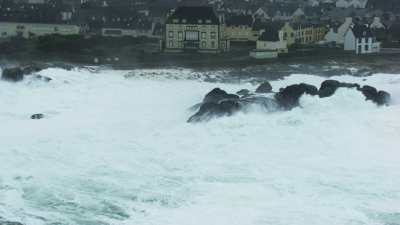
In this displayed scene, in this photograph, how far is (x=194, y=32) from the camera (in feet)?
150

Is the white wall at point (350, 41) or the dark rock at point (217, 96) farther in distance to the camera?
the white wall at point (350, 41)

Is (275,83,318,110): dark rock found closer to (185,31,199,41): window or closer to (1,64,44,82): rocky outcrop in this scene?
(1,64,44,82): rocky outcrop

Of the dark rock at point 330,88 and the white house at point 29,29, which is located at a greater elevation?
the white house at point 29,29

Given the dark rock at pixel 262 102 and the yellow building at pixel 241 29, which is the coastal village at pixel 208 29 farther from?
the dark rock at pixel 262 102

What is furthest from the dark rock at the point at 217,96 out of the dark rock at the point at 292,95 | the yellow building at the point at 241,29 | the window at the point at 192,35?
the yellow building at the point at 241,29

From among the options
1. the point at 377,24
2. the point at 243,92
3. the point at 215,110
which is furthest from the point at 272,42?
the point at 215,110

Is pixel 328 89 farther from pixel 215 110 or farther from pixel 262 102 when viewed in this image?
pixel 215 110

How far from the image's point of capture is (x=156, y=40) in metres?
51.6

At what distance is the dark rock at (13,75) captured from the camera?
31628mm

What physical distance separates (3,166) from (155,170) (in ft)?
13.7

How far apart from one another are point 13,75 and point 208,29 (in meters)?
17.0

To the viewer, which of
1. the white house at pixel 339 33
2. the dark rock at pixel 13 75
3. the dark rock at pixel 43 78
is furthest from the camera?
the white house at pixel 339 33

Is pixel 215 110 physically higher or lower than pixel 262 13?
lower

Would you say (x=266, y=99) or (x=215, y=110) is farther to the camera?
(x=266, y=99)
